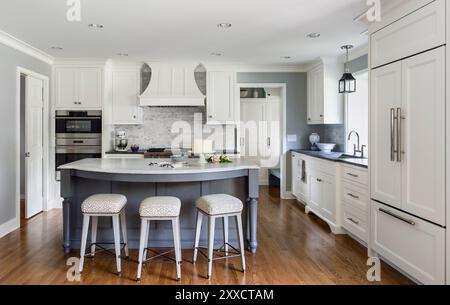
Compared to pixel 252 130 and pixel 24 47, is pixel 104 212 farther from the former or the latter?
pixel 252 130

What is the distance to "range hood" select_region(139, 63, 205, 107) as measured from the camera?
5316mm

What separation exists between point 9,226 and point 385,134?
173 inches

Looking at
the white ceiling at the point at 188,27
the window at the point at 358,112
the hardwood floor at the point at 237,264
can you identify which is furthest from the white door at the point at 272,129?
the hardwood floor at the point at 237,264

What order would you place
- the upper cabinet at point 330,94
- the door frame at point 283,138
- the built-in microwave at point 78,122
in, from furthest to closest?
1. the door frame at point 283,138
2. the built-in microwave at point 78,122
3. the upper cabinet at point 330,94

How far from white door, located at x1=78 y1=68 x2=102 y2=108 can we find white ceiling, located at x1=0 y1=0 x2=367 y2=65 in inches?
A: 14.4

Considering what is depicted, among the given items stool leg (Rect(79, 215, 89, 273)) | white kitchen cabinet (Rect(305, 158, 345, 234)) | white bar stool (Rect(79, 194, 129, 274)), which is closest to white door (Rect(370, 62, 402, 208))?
white kitchen cabinet (Rect(305, 158, 345, 234))

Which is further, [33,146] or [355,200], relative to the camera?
[33,146]

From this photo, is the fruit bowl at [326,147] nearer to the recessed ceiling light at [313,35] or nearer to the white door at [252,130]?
the recessed ceiling light at [313,35]

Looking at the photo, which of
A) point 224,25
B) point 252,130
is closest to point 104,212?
point 224,25

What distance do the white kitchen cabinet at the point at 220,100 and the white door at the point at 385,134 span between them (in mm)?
2950

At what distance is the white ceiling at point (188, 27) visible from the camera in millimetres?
3053

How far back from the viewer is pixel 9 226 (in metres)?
3.96

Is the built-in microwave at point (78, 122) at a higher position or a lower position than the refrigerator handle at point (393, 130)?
higher

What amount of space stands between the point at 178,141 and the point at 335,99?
2.83 metres
